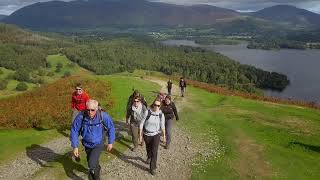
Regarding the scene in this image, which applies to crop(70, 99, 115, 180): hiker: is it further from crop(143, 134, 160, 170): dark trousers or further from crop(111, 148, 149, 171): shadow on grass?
crop(111, 148, 149, 171): shadow on grass

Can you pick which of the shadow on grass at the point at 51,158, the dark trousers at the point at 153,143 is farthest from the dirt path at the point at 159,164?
the shadow on grass at the point at 51,158

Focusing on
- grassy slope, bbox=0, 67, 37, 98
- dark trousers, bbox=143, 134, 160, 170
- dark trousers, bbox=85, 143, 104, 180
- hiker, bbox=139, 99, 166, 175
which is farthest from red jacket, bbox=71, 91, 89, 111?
grassy slope, bbox=0, 67, 37, 98

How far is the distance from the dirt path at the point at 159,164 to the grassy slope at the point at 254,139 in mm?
647

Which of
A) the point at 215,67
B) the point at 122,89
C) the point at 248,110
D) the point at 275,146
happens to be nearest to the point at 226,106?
the point at 248,110

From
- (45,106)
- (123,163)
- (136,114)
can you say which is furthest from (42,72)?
(123,163)

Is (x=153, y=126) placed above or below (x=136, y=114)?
above

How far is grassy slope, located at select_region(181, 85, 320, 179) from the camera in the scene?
57.8 feet

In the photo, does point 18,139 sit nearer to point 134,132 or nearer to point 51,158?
point 51,158

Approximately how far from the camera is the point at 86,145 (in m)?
13.3

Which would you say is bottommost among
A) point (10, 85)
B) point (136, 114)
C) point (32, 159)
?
point (10, 85)

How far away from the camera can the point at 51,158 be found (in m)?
18.7

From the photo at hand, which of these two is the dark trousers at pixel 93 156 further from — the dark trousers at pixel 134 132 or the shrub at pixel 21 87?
the shrub at pixel 21 87

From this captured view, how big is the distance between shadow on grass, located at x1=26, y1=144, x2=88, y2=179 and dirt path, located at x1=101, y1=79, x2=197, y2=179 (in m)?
1.14

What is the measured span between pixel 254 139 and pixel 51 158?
10547mm
